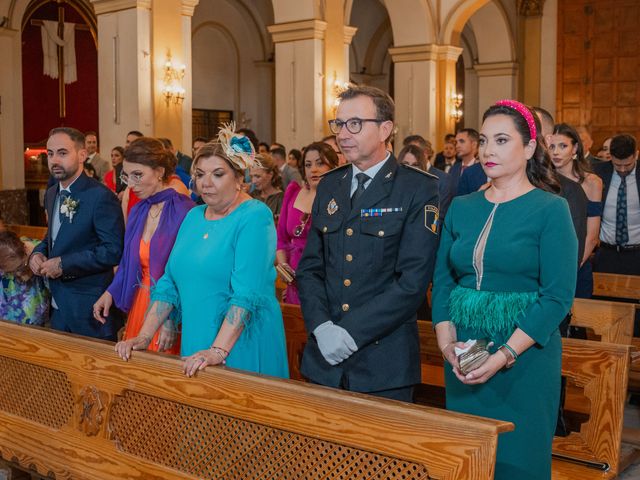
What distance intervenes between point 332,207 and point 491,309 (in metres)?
0.75

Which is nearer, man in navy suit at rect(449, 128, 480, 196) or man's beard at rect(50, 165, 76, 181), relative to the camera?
man's beard at rect(50, 165, 76, 181)

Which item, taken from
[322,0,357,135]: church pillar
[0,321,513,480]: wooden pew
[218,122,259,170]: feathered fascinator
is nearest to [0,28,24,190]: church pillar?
[322,0,357,135]: church pillar

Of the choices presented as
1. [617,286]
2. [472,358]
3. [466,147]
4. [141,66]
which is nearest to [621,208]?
[617,286]

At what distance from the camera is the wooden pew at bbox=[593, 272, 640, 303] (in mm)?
5570

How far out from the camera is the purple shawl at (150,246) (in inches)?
152

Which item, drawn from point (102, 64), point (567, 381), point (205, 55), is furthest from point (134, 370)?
point (205, 55)

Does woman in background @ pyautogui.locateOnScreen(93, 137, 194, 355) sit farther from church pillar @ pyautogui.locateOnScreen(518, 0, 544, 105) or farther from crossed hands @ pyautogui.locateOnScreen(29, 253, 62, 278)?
church pillar @ pyautogui.locateOnScreen(518, 0, 544, 105)

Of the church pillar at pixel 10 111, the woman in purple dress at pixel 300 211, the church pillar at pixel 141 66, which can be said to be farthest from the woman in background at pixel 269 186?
the church pillar at pixel 10 111

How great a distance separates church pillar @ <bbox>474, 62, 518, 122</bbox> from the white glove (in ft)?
51.8

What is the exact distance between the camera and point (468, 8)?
15.5 metres

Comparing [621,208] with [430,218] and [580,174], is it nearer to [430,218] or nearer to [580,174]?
[580,174]

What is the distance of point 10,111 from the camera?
47.6 ft

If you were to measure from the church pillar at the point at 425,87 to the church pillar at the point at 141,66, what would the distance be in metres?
5.92

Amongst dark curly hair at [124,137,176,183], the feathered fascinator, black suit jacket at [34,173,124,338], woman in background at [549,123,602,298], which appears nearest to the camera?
the feathered fascinator
